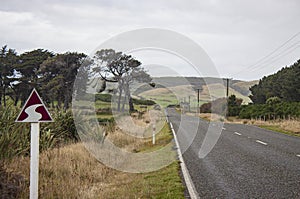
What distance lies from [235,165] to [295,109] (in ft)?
91.0

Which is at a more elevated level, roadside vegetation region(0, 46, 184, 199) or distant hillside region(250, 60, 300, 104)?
distant hillside region(250, 60, 300, 104)

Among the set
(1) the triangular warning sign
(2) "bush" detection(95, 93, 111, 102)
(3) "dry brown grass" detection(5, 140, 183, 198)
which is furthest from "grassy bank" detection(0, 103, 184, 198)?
(2) "bush" detection(95, 93, 111, 102)

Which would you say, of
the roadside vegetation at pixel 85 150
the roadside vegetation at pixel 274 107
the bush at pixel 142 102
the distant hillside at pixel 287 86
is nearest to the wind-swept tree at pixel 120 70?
the roadside vegetation at pixel 85 150

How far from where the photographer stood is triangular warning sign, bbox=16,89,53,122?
18.8 ft

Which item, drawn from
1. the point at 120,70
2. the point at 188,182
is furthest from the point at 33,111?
the point at 120,70

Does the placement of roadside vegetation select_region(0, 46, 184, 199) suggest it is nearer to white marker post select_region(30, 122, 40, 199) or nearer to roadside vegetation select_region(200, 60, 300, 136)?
white marker post select_region(30, 122, 40, 199)

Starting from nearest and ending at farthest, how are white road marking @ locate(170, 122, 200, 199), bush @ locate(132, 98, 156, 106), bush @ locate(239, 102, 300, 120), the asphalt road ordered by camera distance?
white road marking @ locate(170, 122, 200, 199) → the asphalt road → bush @ locate(132, 98, 156, 106) → bush @ locate(239, 102, 300, 120)

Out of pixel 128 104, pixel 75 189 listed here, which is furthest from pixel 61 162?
pixel 128 104

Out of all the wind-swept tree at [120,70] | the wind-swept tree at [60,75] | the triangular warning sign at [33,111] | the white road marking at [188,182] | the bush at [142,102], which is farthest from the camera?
the wind-swept tree at [60,75]

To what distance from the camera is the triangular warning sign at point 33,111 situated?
5738mm

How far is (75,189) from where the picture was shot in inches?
300

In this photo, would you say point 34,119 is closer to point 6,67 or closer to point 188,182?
point 188,182

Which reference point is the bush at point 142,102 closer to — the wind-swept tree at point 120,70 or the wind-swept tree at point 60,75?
the wind-swept tree at point 120,70

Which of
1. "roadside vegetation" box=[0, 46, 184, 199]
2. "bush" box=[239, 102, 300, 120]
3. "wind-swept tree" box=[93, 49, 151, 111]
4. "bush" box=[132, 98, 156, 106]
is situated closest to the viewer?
"roadside vegetation" box=[0, 46, 184, 199]
